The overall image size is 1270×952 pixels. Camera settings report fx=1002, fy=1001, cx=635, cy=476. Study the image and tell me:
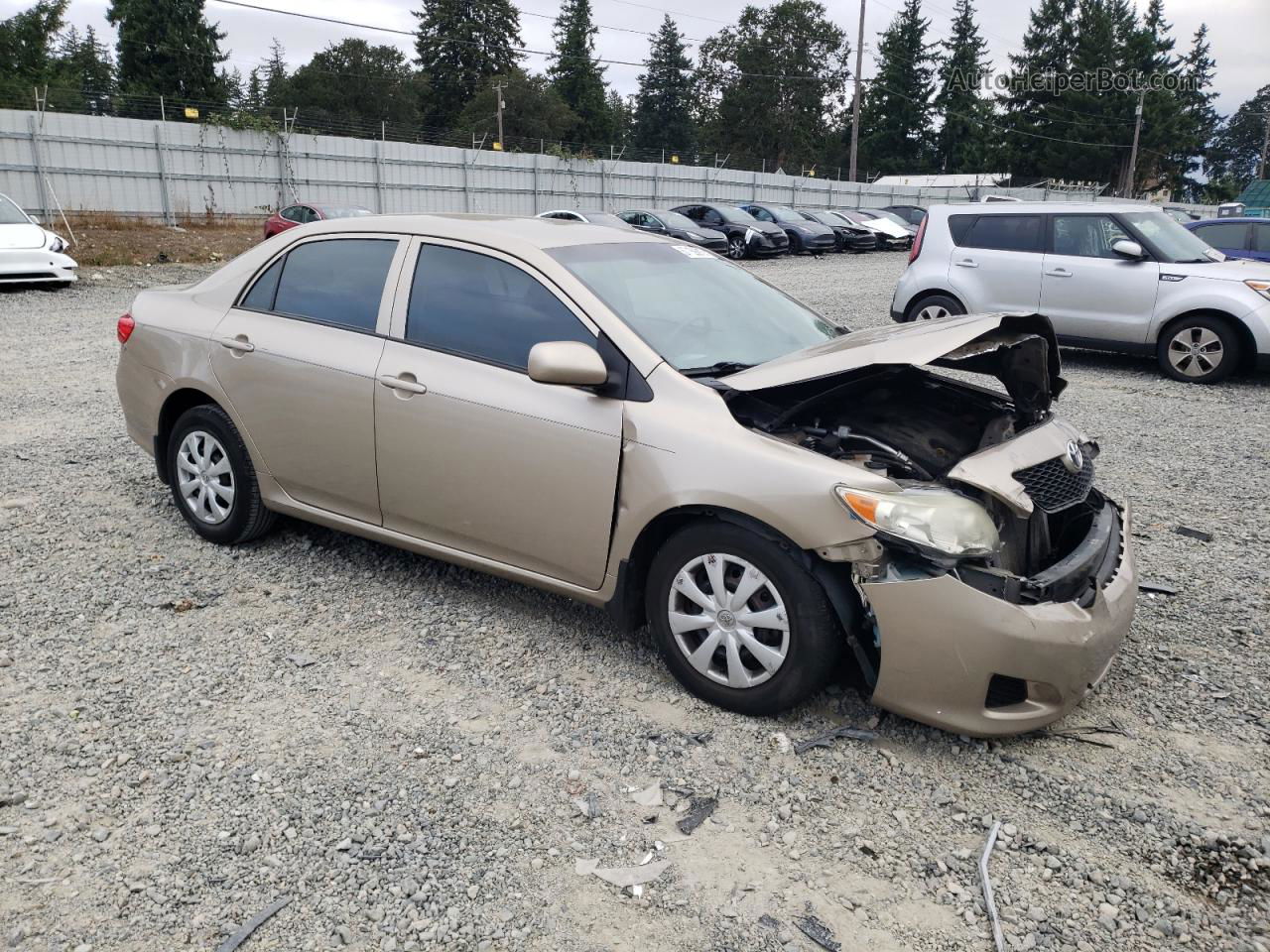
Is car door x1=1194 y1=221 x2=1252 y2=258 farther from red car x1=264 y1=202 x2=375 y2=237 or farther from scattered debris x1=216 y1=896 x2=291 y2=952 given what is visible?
red car x1=264 y1=202 x2=375 y2=237

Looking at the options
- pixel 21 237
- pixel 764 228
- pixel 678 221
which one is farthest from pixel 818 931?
pixel 764 228

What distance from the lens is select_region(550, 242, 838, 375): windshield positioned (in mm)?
3824

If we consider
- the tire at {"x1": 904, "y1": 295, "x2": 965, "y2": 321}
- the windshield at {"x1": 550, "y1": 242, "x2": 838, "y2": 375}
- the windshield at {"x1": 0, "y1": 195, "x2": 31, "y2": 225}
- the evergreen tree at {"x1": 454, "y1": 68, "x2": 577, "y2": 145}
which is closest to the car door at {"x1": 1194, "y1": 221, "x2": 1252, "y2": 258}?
the tire at {"x1": 904, "y1": 295, "x2": 965, "y2": 321}

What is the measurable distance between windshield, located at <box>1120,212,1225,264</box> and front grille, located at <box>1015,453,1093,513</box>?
7426mm

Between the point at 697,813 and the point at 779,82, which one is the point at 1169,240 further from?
the point at 779,82

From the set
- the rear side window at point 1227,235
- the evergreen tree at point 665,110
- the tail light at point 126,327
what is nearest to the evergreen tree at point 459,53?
the evergreen tree at point 665,110

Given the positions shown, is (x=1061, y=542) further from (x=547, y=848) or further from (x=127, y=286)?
(x=127, y=286)

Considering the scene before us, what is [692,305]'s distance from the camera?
4.12 metres

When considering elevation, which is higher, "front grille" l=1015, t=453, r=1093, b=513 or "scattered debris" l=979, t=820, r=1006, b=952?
"front grille" l=1015, t=453, r=1093, b=513

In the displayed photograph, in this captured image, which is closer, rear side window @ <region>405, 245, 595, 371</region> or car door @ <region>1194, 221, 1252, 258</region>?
rear side window @ <region>405, 245, 595, 371</region>

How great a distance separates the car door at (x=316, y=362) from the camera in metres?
4.23

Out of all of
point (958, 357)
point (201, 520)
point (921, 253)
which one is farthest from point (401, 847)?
point (921, 253)

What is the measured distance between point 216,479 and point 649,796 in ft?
9.50

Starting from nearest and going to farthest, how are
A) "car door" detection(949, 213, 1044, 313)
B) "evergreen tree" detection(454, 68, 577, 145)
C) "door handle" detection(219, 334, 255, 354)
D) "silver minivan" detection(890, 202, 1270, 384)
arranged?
"door handle" detection(219, 334, 255, 354)
"silver minivan" detection(890, 202, 1270, 384)
"car door" detection(949, 213, 1044, 313)
"evergreen tree" detection(454, 68, 577, 145)
